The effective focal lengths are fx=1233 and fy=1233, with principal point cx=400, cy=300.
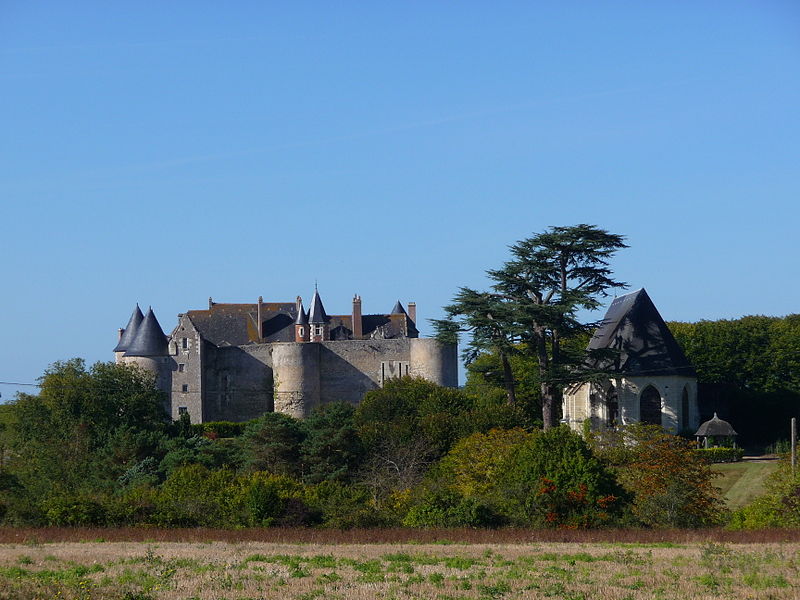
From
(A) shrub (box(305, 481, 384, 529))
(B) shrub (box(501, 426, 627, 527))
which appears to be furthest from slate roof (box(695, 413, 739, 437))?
(A) shrub (box(305, 481, 384, 529))

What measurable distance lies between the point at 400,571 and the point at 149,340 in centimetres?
4972

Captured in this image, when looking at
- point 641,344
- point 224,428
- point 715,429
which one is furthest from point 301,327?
point 715,429

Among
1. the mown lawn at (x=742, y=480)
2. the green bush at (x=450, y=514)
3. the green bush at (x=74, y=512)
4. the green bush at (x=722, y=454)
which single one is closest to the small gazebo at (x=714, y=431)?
the green bush at (x=722, y=454)

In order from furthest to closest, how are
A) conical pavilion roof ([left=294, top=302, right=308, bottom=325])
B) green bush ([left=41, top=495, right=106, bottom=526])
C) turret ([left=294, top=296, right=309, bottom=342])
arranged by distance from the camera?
conical pavilion roof ([left=294, top=302, right=308, bottom=325]) < turret ([left=294, top=296, right=309, bottom=342]) < green bush ([left=41, top=495, right=106, bottom=526])

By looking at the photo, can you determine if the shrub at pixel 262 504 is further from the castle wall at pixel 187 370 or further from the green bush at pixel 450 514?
the castle wall at pixel 187 370

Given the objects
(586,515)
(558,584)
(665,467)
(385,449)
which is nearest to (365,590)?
(558,584)

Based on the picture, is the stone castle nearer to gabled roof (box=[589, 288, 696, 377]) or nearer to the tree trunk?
the tree trunk

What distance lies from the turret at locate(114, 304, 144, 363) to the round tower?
7851mm

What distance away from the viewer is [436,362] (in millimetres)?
64000

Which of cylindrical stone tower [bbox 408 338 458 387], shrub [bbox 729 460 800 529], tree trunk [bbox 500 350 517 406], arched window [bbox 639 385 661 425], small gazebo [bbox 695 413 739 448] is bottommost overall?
shrub [bbox 729 460 800 529]

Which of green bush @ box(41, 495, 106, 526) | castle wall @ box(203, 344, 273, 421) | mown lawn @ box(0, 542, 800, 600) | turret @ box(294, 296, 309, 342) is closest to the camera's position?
mown lawn @ box(0, 542, 800, 600)

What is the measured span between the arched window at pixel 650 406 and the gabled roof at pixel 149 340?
96.6ft

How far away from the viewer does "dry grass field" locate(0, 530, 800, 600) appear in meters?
16.0

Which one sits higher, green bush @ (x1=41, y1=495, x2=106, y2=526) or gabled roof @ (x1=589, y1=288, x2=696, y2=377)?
gabled roof @ (x1=589, y1=288, x2=696, y2=377)
